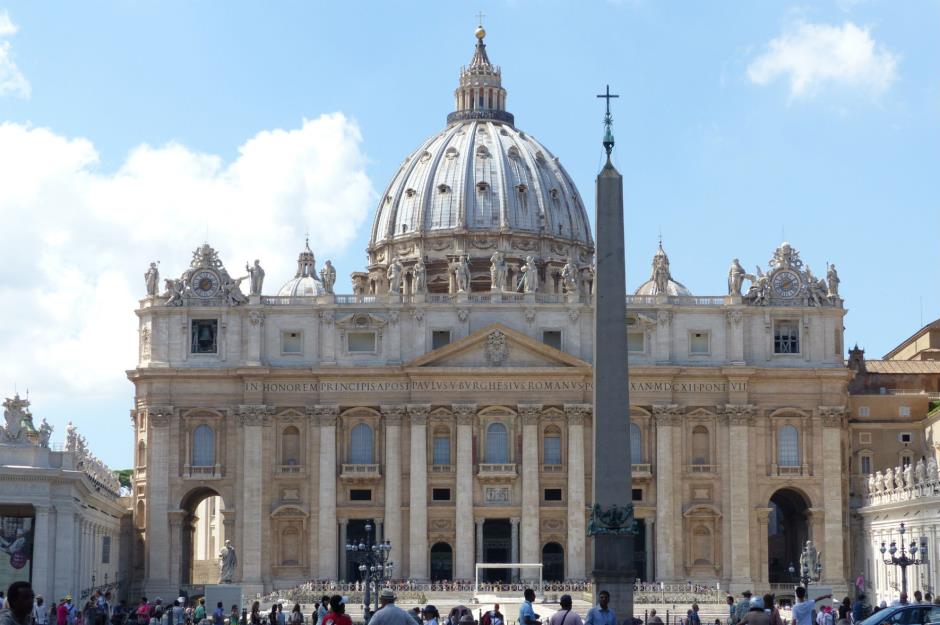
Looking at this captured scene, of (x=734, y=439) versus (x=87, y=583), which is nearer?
(x=87, y=583)

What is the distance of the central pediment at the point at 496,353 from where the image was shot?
87312 millimetres

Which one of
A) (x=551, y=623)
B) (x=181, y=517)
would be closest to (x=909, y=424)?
(x=181, y=517)

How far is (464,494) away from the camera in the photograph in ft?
287

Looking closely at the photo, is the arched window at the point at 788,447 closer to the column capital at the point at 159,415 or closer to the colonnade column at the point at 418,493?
the colonnade column at the point at 418,493

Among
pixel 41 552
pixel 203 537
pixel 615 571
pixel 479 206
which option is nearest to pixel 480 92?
pixel 479 206

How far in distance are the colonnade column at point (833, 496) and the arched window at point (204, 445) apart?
96.3ft

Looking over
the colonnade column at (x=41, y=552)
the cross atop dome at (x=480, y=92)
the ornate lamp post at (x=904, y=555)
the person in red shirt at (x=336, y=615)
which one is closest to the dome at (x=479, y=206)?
the cross atop dome at (x=480, y=92)

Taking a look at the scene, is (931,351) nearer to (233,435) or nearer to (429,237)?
(429,237)

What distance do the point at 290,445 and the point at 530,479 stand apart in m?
11.7

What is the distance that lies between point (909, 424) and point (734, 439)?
9.85 m

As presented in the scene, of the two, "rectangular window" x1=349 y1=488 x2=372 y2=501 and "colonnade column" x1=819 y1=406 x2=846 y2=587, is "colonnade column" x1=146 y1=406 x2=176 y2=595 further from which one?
"colonnade column" x1=819 y1=406 x2=846 y2=587

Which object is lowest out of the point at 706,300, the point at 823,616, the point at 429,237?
the point at 823,616

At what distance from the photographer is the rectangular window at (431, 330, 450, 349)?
8888 cm

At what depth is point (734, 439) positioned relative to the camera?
8831cm
